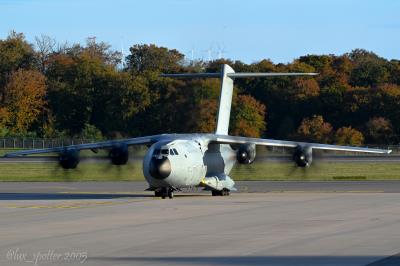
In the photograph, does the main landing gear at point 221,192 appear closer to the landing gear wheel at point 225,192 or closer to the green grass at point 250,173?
the landing gear wheel at point 225,192

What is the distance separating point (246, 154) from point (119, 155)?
5273 mm

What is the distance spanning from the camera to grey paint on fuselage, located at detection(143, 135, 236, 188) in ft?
114

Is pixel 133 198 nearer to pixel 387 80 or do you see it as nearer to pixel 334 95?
pixel 334 95

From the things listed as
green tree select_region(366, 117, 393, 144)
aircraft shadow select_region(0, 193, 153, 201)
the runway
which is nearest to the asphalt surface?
aircraft shadow select_region(0, 193, 153, 201)

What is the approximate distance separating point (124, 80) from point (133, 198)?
3791 cm

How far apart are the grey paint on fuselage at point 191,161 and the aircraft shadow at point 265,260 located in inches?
663

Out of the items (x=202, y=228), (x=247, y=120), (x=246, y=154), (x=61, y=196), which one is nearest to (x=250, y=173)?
(x=247, y=120)

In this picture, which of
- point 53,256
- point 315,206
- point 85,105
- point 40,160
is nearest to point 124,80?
point 85,105

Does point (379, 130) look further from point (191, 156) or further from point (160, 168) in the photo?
point (160, 168)

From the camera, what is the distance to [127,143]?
38.6m

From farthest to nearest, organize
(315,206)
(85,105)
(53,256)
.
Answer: (85,105), (315,206), (53,256)

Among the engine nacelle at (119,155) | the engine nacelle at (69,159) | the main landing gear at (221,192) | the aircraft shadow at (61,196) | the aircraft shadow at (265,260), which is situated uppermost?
the aircraft shadow at (265,260)

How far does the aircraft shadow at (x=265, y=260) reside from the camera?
1697 cm

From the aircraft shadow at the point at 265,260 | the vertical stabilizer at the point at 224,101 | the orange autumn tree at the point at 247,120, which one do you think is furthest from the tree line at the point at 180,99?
the aircraft shadow at the point at 265,260
